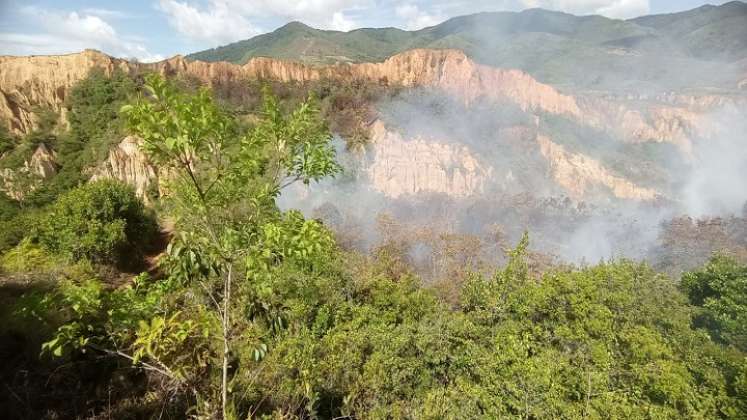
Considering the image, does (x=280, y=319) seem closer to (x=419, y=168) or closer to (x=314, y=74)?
(x=419, y=168)

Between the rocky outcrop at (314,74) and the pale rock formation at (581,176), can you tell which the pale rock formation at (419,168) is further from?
the rocky outcrop at (314,74)

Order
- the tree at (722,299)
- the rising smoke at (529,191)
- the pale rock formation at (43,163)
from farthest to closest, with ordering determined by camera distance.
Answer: the rising smoke at (529,191), the pale rock formation at (43,163), the tree at (722,299)

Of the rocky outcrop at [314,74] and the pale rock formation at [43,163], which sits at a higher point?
the rocky outcrop at [314,74]

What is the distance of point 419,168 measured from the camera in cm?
3603

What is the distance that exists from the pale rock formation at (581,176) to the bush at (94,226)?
130ft

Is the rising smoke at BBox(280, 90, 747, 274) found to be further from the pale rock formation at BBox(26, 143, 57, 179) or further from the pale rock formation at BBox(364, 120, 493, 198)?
the pale rock formation at BBox(26, 143, 57, 179)

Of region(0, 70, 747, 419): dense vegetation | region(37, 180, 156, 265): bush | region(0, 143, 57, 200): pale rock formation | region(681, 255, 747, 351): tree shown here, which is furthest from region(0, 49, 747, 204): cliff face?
region(681, 255, 747, 351): tree

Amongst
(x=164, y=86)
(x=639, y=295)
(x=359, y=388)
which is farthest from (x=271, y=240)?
(x=639, y=295)

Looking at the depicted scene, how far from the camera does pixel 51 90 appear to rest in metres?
33.3

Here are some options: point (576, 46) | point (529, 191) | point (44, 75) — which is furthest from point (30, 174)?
point (576, 46)

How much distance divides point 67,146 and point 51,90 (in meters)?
10.9

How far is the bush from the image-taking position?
13219 millimetres

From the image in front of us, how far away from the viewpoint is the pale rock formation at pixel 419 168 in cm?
3575

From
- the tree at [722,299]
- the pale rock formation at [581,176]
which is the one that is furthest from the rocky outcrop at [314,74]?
the tree at [722,299]
